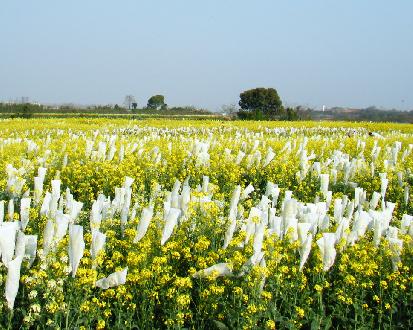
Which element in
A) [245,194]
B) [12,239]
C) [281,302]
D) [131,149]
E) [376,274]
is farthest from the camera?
[131,149]

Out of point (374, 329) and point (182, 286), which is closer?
point (182, 286)

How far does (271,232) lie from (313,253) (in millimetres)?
398

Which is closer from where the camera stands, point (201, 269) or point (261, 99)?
point (201, 269)

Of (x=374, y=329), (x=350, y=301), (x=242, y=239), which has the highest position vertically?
(x=242, y=239)

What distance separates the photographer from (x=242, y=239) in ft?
12.7

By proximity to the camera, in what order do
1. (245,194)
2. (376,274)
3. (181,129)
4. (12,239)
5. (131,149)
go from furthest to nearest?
(181,129)
(131,149)
(245,194)
(376,274)
(12,239)

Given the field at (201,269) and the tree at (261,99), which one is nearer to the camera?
the field at (201,269)

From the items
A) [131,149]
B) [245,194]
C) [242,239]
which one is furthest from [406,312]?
[131,149]

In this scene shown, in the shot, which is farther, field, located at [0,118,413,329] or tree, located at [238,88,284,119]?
tree, located at [238,88,284,119]

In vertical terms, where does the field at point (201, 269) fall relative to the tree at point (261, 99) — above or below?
below

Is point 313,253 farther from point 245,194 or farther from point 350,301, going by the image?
point 245,194

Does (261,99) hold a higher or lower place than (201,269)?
higher

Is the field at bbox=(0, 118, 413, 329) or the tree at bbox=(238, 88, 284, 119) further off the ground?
the tree at bbox=(238, 88, 284, 119)

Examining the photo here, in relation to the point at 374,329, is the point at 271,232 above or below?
above
